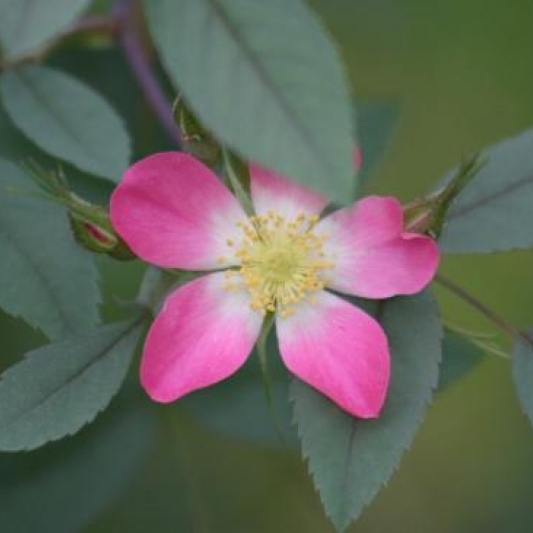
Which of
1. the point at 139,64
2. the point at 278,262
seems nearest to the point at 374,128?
the point at 139,64

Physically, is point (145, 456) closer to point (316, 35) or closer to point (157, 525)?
point (157, 525)

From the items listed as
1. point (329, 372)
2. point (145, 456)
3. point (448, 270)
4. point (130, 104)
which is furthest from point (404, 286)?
point (448, 270)

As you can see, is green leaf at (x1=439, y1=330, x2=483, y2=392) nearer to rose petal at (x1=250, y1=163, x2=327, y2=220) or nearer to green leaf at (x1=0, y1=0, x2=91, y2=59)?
rose petal at (x1=250, y1=163, x2=327, y2=220)

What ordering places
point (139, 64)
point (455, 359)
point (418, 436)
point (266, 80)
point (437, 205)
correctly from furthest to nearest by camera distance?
point (418, 436) → point (139, 64) → point (455, 359) → point (437, 205) → point (266, 80)

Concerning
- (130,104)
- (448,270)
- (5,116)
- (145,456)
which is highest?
(5,116)

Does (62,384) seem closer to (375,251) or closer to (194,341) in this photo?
(194,341)
